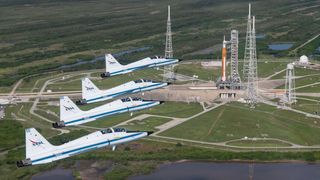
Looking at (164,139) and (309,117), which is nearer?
(164,139)

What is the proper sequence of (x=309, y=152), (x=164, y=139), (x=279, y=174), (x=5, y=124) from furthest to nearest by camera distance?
(x=5, y=124)
(x=164, y=139)
(x=309, y=152)
(x=279, y=174)

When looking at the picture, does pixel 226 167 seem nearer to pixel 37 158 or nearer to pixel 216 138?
pixel 216 138

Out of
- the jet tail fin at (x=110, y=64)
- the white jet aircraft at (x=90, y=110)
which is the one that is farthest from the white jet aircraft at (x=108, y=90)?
the jet tail fin at (x=110, y=64)

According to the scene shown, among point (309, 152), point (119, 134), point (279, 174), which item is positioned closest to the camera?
point (119, 134)

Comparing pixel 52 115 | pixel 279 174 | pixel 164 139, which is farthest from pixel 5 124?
pixel 279 174

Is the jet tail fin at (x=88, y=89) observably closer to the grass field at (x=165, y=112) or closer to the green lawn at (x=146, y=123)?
the green lawn at (x=146, y=123)
